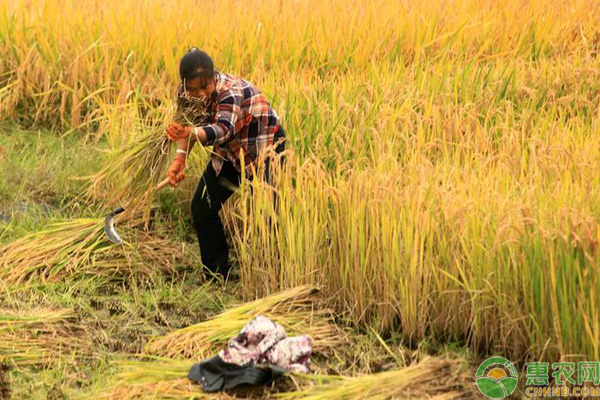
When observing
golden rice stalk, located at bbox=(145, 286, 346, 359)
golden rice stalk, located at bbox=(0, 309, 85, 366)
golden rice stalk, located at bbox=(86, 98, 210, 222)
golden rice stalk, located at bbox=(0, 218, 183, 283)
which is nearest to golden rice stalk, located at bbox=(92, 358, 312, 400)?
golden rice stalk, located at bbox=(145, 286, 346, 359)

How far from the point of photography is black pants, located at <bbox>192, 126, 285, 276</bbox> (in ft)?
10.6

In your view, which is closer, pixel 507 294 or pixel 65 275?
pixel 507 294

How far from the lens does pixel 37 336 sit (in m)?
2.75

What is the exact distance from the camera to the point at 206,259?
3264 millimetres

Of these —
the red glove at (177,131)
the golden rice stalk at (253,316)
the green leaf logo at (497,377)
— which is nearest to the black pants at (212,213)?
the red glove at (177,131)

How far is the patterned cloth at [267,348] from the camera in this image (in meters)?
2.43

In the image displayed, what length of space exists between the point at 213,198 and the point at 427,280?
910 millimetres

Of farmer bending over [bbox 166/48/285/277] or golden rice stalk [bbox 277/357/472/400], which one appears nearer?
golden rice stalk [bbox 277/357/472/400]

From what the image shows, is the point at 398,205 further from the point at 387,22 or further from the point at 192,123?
the point at 387,22

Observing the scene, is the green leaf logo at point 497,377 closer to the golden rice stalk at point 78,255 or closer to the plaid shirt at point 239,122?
the plaid shirt at point 239,122

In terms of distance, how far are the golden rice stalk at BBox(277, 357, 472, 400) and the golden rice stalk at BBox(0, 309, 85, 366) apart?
0.75 m

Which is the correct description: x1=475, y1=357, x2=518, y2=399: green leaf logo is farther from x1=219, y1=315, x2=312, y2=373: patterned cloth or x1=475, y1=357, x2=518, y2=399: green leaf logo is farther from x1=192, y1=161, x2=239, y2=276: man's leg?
x1=192, y1=161, x2=239, y2=276: man's leg

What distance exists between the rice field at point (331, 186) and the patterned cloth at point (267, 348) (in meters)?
0.10

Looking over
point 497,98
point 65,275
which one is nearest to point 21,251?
point 65,275
